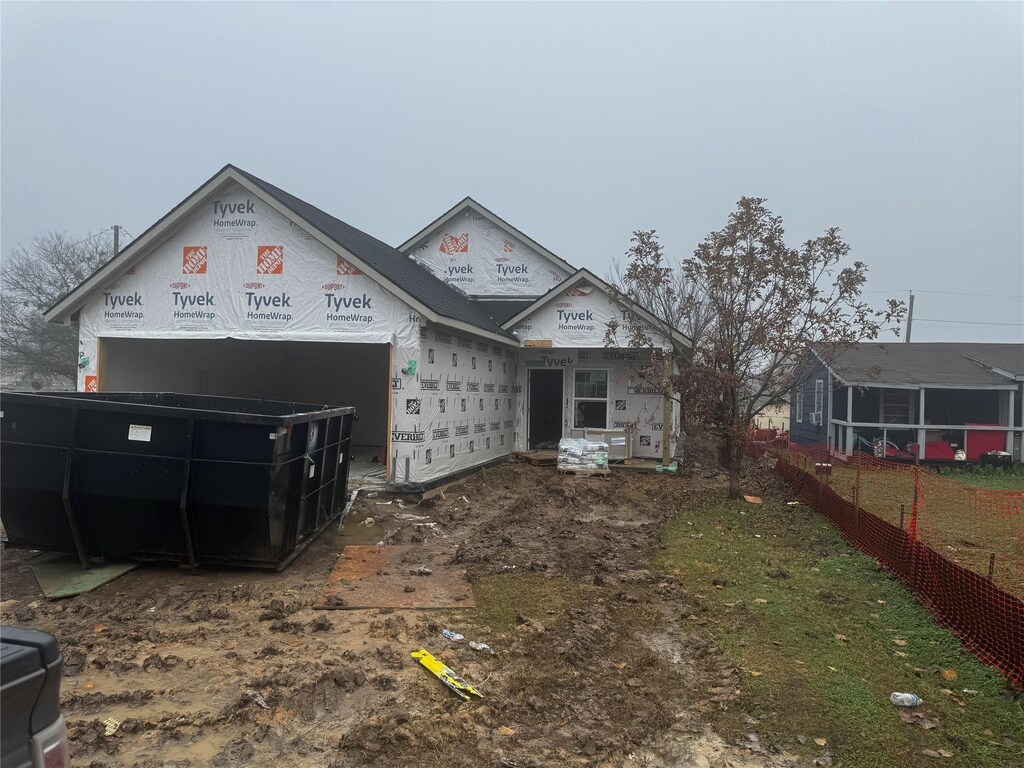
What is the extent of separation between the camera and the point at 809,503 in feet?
37.5

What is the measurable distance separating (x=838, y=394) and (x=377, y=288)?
15854 millimetres

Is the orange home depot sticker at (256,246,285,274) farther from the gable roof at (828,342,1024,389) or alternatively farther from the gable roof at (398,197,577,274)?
the gable roof at (828,342,1024,389)

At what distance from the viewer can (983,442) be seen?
732 inches

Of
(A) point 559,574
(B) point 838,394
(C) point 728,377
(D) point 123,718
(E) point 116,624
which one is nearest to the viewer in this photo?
(D) point 123,718

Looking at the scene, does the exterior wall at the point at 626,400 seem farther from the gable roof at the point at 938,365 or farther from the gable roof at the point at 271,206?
the gable roof at the point at 938,365

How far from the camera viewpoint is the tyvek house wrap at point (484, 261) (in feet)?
63.2

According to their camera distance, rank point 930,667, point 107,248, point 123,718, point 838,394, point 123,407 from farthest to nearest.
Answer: point 107,248
point 838,394
point 123,407
point 930,667
point 123,718

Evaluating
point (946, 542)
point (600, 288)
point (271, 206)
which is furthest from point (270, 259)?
point (946, 542)

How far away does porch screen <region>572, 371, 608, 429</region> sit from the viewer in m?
16.4

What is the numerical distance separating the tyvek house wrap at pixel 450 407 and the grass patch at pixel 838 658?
481 centimetres

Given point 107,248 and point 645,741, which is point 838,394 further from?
point 107,248

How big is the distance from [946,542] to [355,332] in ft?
31.0

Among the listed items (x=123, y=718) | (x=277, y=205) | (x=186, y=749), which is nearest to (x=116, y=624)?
(x=123, y=718)

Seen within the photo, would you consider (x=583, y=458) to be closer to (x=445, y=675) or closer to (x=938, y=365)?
(x=445, y=675)
